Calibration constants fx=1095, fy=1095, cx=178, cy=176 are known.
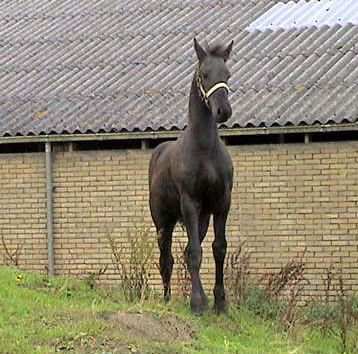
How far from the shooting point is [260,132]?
15.8 meters

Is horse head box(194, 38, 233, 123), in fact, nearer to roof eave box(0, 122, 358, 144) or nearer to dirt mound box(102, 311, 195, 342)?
dirt mound box(102, 311, 195, 342)

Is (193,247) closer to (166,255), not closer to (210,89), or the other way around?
(166,255)

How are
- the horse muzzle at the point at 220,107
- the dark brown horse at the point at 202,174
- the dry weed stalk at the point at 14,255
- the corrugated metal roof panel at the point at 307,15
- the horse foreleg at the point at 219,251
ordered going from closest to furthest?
the horse muzzle at the point at 220,107 < the dark brown horse at the point at 202,174 < the horse foreleg at the point at 219,251 < the dry weed stalk at the point at 14,255 < the corrugated metal roof panel at the point at 307,15

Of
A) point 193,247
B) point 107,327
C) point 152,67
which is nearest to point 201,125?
point 193,247

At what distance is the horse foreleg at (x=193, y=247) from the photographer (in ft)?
35.8

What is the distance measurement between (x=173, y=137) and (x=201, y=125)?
5.45 m

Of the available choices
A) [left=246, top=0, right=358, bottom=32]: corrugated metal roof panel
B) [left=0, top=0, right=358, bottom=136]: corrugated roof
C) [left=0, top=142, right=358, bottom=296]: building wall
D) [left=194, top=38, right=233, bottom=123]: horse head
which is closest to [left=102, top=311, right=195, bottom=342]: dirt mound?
[left=194, top=38, right=233, bottom=123]: horse head

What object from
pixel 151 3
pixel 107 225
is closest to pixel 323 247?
pixel 107 225

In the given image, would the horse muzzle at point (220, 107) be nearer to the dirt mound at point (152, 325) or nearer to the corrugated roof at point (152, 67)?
the dirt mound at point (152, 325)

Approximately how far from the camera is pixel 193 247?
10984 mm

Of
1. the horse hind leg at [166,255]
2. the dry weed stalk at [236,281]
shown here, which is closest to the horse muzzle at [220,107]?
the horse hind leg at [166,255]

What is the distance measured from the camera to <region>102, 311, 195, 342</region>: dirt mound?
9844mm

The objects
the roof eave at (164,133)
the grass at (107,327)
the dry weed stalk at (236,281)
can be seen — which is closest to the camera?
the grass at (107,327)

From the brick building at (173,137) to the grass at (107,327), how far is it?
134 inches
